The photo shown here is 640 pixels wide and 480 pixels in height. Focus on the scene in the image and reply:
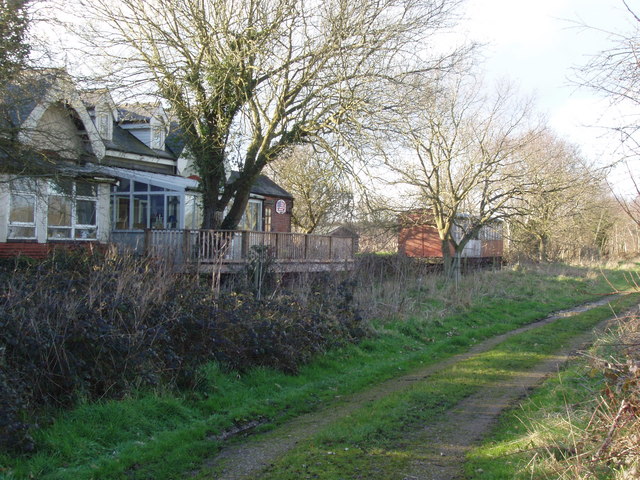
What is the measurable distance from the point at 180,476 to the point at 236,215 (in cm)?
1416

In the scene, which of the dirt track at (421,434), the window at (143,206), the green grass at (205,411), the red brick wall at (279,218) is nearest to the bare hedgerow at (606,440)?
the dirt track at (421,434)

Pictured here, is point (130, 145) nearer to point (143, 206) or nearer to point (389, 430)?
point (143, 206)

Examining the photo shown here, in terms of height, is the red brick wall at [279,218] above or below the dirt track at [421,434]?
above

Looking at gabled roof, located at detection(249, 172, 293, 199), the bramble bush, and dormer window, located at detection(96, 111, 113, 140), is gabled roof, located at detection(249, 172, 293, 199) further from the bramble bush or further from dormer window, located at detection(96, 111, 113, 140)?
the bramble bush

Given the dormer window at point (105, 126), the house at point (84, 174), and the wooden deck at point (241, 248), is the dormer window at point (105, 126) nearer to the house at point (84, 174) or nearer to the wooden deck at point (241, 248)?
the house at point (84, 174)

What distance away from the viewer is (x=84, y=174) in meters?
15.6

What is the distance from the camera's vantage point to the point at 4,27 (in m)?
11.3

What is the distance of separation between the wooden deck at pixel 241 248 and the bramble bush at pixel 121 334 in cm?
288

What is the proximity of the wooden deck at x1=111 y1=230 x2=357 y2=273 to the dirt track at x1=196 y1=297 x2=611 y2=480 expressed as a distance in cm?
563

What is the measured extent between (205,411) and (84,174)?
31.9 ft

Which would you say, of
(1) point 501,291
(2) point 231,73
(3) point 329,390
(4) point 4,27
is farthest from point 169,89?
(1) point 501,291

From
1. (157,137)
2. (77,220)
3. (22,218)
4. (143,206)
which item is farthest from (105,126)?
(22,218)

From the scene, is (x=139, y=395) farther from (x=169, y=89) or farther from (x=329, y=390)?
(x=169, y=89)

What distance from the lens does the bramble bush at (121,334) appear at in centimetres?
713
